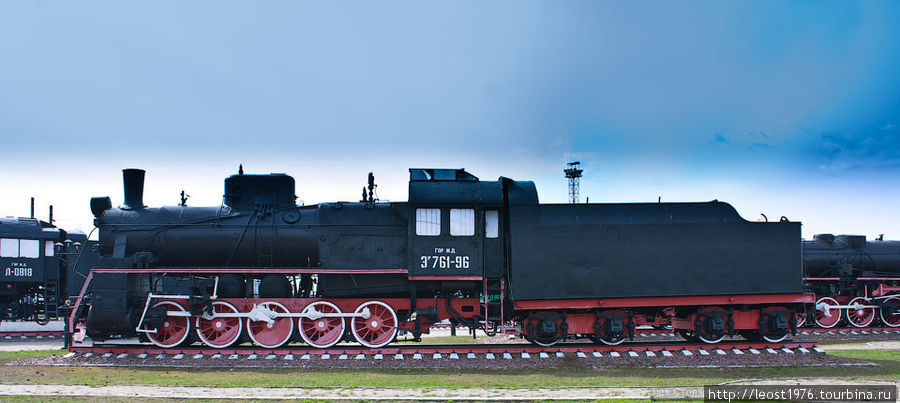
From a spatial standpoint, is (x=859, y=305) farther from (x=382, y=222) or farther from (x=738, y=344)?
(x=382, y=222)

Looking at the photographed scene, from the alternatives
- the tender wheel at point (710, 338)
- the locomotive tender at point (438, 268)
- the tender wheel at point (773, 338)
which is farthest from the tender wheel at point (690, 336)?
the tender wheel at point (773, 338)

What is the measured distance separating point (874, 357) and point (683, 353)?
396cm

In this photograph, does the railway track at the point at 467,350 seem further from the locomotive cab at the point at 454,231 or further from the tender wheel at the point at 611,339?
the locomotive cab at the point at 454,231

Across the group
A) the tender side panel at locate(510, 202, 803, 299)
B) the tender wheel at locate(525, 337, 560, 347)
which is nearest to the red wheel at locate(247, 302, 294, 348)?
the tender side panel at locate(510, 202, 803, 299)

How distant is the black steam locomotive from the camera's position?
18.2 metres

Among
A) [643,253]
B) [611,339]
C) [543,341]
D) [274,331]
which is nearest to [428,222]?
[543,341]

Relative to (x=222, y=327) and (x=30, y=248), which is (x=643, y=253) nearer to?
(x=222, y=327)

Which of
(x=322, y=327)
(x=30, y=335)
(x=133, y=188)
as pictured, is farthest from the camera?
(x=30, y=335)

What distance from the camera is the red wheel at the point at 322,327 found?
12.9 m

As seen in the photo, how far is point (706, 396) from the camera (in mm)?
8273

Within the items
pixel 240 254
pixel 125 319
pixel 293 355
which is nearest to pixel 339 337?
pixel 293 355

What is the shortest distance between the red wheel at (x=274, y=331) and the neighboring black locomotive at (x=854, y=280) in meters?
15.3

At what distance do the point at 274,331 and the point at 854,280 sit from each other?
17.0m

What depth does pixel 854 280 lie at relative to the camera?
19.2 metres
